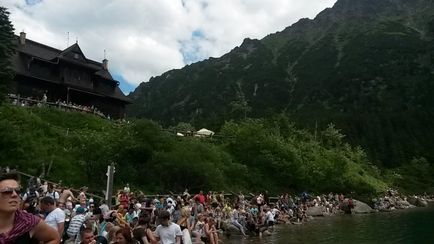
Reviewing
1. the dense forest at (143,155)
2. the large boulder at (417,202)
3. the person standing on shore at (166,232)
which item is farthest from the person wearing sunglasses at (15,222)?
the large boulder at (417,202)

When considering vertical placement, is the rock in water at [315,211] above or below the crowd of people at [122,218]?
below

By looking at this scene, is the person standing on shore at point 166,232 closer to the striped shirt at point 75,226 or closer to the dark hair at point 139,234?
the dark hair at point 139,234

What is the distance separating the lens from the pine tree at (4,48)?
3409cm

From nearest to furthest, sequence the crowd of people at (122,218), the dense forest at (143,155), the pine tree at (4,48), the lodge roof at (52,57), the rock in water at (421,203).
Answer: the crowd of people at (122,218), the dense forest at (143,155), the pine tree at (4,48), the lodge roof at (52,57), the rock in water at (421,203)

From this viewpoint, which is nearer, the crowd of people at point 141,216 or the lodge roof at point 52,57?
the crowd of people at point 141,216

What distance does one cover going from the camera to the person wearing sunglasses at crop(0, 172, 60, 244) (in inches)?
153

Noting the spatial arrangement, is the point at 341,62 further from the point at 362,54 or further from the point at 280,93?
the point at 280,93

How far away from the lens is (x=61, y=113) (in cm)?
4178

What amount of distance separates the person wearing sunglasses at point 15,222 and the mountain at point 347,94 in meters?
93.7

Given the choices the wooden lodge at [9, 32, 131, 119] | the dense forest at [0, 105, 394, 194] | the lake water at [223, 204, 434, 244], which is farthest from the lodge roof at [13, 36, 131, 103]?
the lake water at [223, 204, 434, 244]

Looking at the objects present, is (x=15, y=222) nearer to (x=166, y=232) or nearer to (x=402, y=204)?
(x=166, y=232)

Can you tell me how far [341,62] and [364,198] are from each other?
129 m

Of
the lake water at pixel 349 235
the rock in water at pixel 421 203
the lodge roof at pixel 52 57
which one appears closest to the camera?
the lake water at pixel 349 235

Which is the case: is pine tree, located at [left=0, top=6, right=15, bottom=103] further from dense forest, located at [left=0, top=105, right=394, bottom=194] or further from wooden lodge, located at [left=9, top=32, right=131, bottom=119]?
wooden lodge, located at [left=9, top=32, right=131, bottom=119]
